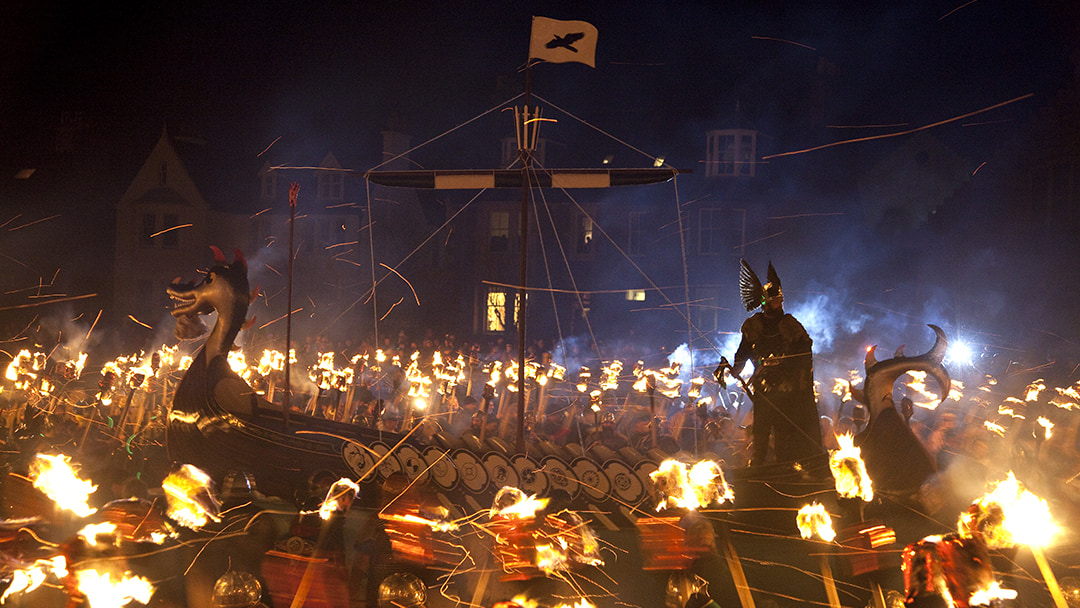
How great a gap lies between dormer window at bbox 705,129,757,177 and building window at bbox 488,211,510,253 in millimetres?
8830

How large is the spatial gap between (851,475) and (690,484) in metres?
1.90

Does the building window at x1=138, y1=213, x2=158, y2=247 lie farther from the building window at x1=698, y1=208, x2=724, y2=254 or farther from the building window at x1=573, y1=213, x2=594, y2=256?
the building window at x1=698, y1=208, x2=724, y2=254

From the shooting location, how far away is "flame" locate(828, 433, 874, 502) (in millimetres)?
8602

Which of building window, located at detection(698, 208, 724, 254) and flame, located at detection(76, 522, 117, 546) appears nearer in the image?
flame, located at detection(76, 522, 117, 546)

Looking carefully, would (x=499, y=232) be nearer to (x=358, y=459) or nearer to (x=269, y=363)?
(x=269, y=363)

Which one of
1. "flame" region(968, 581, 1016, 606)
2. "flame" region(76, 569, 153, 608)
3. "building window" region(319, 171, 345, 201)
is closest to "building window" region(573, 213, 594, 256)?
"building window" region(319, 171, 345, 201)

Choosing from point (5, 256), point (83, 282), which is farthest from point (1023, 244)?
point (5, 256)

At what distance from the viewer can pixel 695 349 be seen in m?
28.5

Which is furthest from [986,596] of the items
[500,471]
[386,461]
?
[386,461]

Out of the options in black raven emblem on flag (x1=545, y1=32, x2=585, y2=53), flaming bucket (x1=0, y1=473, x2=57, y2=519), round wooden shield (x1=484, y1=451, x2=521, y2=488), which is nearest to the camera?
flaming bucket (x1=0, y1=473, x2=57, y2=519)

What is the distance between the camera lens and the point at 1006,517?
6438mm

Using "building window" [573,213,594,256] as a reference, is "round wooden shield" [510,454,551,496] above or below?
below

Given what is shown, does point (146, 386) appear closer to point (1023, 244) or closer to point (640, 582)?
point (640, 582)

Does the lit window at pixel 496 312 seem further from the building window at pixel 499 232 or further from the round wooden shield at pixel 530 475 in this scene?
the round wooden shield at pixel 530 475
